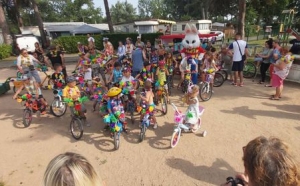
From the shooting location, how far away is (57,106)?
683 cm

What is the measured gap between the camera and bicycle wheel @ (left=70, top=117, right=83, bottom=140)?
5.43m

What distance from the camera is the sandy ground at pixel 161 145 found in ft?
13.5

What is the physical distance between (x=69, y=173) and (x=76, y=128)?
4.55 metres

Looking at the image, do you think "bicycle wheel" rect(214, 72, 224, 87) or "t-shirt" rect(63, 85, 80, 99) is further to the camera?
"bicycle wheel" rect(214, 72, 224, 87)

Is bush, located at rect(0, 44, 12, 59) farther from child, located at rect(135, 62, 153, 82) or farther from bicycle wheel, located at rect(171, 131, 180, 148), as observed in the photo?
bicycle wheel, located at rect(171, 131, 180, 148)

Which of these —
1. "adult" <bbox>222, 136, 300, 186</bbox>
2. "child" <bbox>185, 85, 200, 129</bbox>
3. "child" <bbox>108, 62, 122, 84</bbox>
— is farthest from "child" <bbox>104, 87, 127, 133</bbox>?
"adult" <bbox>222, 136, 300, 186</bbox>

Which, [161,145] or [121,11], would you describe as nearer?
[161,145]

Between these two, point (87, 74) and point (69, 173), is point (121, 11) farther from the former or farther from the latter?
point (69, 173)

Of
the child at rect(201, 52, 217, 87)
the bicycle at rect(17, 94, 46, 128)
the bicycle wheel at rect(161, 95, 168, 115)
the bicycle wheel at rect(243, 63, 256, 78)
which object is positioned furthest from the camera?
the bicycle wheel at rect(243, 63, 256, 78)

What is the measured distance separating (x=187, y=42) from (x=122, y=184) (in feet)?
19.4

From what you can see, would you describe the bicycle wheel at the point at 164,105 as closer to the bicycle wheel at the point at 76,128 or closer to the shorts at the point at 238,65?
the bicycle wheel at the point at 76,128

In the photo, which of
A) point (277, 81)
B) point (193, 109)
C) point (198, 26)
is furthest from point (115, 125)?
point (198, 26)

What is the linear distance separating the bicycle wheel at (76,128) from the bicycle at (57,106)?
1.40m

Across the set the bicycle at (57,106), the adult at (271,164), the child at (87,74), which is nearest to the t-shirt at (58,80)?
the bicycle at (57,106)
